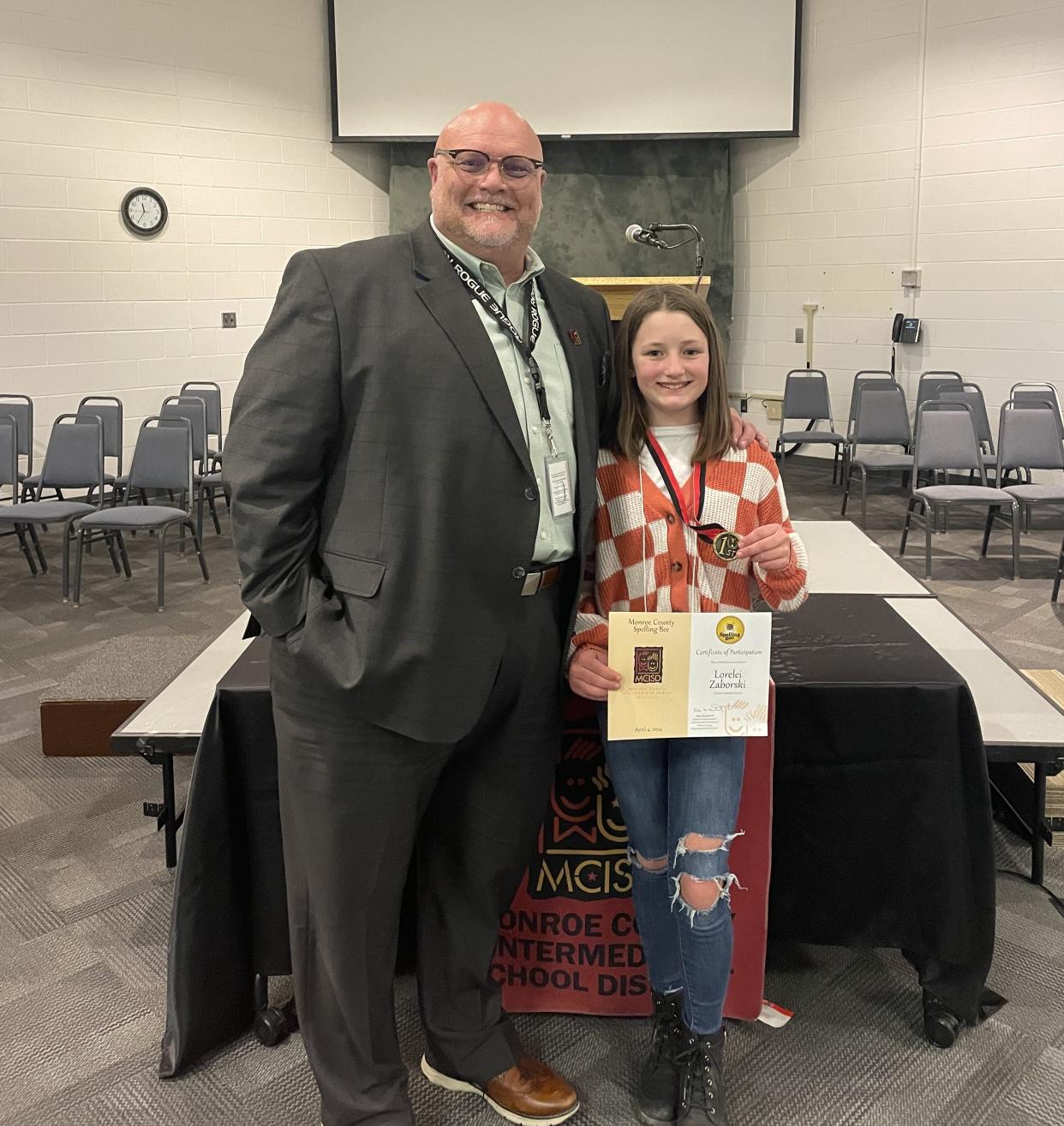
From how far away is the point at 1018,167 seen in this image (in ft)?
24.4

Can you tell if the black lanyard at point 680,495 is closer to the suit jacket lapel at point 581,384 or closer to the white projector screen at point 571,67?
the suit jacket lapel at point 581,384

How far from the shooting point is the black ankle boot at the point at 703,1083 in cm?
169

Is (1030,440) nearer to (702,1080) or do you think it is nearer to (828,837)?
(828,837)

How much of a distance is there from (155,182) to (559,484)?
7.22 metres

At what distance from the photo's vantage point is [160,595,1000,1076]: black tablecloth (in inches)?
72.6

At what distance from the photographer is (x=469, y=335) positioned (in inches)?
56.7

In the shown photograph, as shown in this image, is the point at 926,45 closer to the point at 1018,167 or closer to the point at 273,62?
the point at 1018,167

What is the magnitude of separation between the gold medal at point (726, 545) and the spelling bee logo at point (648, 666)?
17 cm

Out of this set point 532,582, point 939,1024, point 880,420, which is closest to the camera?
point 532,582

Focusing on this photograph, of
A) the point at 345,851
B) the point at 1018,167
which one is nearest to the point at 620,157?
the point at 1018,167

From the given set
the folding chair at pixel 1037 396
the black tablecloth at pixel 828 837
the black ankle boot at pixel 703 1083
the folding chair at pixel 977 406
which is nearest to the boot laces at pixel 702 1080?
the black ankle boot at pixel 703 1083

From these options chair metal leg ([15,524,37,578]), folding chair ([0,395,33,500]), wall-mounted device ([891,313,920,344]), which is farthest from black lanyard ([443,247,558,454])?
wall-mounted device ([891,313,920,344])

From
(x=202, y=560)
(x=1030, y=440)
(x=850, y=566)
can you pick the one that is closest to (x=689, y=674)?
(x=850, y=566)

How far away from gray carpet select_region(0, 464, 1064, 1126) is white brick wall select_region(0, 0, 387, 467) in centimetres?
513
